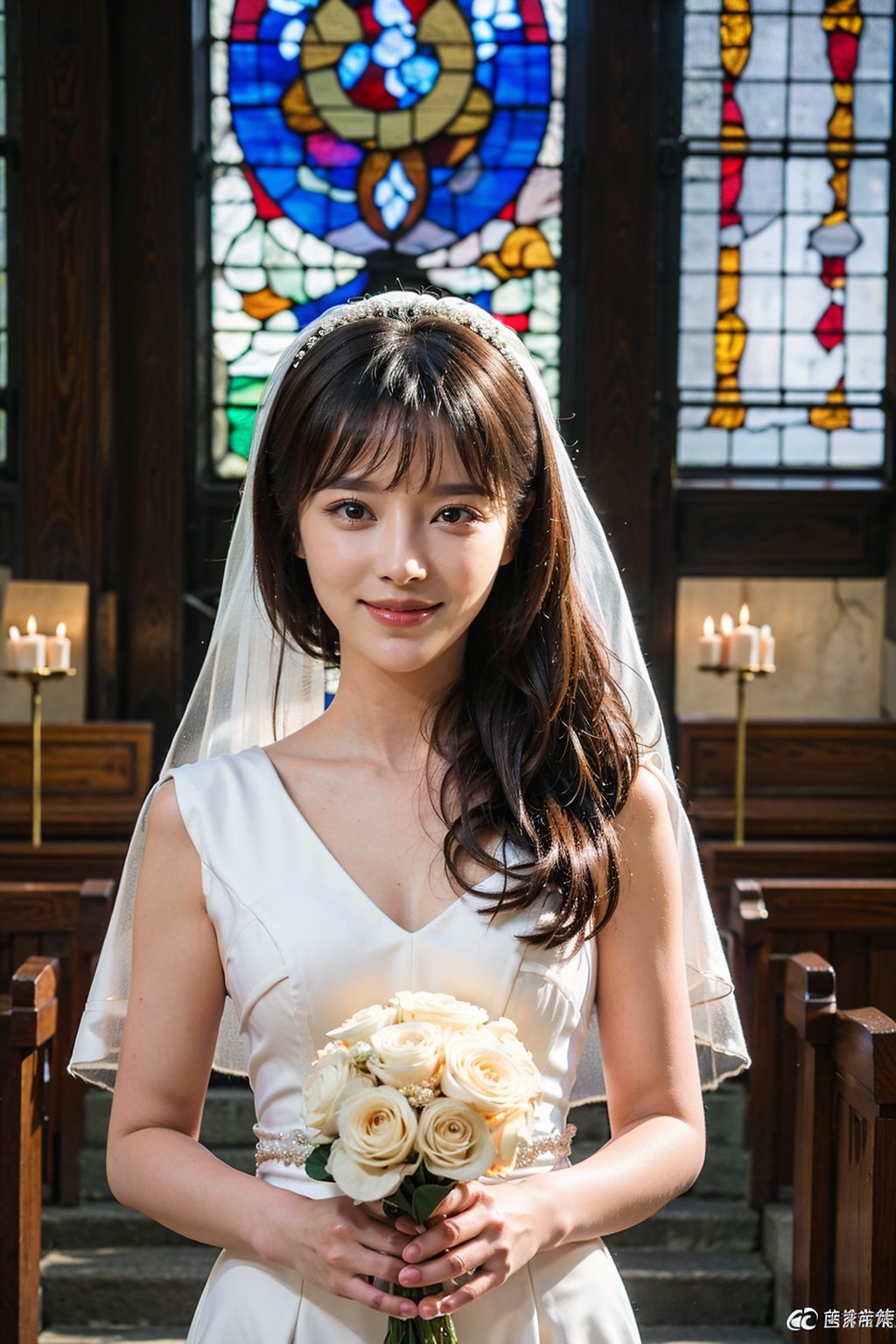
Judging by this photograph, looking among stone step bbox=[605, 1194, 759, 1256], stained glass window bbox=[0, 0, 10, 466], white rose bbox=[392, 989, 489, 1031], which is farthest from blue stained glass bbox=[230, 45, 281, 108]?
white rose bbox=[392, 989, 489, 1031]

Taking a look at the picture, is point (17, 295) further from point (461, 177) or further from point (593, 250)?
point (593, 250)

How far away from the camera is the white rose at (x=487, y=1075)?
4.51 ft

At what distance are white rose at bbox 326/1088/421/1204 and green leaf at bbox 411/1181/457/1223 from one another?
2 cm

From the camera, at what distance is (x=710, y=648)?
6695 millimetres

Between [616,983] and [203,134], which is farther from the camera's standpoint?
[203,134]

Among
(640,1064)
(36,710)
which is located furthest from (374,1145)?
(36,710)

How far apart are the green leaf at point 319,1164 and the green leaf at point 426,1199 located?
0.09 m

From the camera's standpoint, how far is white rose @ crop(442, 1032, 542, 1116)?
1376 millimetres

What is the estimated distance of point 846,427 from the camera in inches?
317

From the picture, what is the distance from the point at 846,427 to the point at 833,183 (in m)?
1.26

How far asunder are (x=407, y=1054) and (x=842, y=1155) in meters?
2.53

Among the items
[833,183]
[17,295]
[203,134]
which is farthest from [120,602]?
[833,183]

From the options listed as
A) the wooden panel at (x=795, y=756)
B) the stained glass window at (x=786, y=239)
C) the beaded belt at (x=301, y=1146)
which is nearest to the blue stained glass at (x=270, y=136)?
the stained glass window at (x=786, y=239)

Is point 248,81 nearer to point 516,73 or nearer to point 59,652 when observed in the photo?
point 516,73
